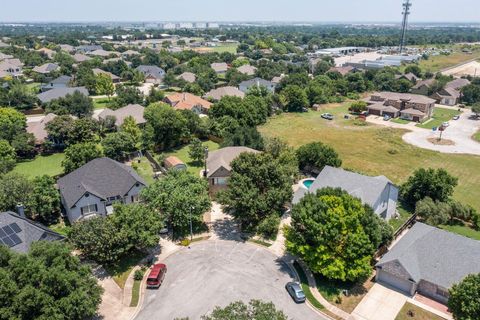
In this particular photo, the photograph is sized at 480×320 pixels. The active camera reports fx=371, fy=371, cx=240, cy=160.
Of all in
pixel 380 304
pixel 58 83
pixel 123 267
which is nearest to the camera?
pixel 380 304

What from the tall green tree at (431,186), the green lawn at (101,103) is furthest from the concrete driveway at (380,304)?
the green lawn at (101,103)

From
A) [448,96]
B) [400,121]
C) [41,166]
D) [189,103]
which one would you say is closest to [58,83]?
[189,103]

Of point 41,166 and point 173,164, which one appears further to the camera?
point 41,166

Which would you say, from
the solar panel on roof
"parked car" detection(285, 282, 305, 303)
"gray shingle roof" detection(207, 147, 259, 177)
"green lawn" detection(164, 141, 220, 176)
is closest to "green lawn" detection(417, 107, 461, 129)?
"green lawn" detection(164, 141, 220, 176)

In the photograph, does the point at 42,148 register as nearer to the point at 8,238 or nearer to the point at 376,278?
the point at 8,238

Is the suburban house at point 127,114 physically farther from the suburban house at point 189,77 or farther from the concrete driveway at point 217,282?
the concrete driveway at point 217,282

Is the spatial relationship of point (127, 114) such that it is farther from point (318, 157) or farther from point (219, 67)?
point (219, 67)

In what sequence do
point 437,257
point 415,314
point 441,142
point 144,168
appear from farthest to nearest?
point 441,142, point 144,168, point 437,257, point 415,314

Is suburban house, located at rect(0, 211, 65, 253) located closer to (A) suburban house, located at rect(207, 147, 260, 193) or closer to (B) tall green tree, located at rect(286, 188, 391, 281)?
(A) suburban house, located at rect(207, 147, 260, 193)
